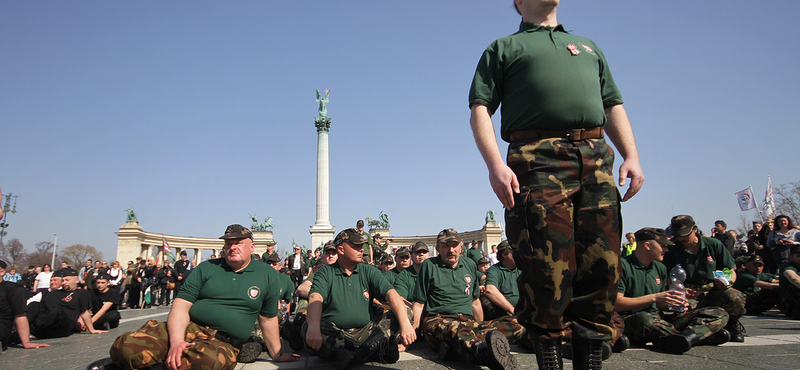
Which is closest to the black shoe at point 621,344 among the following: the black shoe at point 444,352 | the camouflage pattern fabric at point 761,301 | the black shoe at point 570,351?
the black shoe at point 570,351

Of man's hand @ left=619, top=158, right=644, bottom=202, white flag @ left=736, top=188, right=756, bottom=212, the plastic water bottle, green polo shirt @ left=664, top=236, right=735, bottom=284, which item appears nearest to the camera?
man's hand @ left=619, top=158, right=644, bottom=202

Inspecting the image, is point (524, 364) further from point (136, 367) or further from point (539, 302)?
point (136, 367)

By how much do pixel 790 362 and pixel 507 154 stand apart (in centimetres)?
328

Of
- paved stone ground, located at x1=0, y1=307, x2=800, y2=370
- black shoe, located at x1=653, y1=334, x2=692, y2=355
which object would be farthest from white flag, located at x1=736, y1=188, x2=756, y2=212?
black shoe, located at x1=653, y1=334, x2=692, y2=355

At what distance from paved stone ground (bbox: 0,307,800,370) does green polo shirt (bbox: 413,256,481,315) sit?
559mm

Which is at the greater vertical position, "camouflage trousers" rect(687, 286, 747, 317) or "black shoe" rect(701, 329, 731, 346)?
"camouflage trousers" rect(687, 286, 747, 317)

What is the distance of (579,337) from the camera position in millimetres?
2566

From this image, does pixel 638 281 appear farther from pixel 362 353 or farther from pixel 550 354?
pixel 550 354

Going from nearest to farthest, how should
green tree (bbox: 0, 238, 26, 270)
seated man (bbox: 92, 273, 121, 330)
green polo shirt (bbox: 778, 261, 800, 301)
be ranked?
green polo shirt (bbox: 778, 261, 800, 301), seated man (bbox: 92, 273, 121, 330), green tree (bbox: 0, 238, 26, 270)

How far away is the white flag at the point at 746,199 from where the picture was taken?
2542 centimetres

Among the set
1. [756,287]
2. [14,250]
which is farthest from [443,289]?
[14,250]

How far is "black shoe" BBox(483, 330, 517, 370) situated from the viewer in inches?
153

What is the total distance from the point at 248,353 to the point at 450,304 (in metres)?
2.28

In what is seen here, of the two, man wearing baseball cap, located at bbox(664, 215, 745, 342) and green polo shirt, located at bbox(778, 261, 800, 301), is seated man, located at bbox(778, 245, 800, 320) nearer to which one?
green polo shirt, located at bbox(778, 261, 800, 301)
